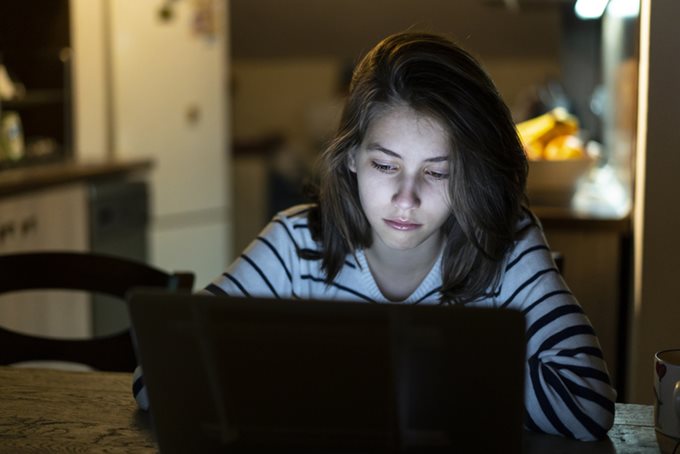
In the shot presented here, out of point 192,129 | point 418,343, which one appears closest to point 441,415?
point 418,343

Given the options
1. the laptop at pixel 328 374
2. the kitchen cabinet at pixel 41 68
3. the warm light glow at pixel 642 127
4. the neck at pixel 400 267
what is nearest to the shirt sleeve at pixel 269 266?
the neck at pixel 400 267

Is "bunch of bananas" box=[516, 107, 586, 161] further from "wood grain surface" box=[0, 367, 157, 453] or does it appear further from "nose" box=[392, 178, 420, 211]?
"wood grain surface" box=[0, 367, 157, 453]

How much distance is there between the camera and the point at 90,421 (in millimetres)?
1191

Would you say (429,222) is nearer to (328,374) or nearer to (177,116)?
(328,374)

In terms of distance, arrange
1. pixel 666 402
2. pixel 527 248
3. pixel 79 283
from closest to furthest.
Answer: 1. pixel 666 402
2. pixel 527 248
3. pixel 79 283

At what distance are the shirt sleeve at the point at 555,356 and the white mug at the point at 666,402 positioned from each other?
59 mm

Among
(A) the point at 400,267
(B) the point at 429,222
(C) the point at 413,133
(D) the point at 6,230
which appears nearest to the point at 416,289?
(A) the point at 400,267

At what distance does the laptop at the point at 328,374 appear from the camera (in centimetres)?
82

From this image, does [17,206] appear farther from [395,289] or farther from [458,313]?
[458,313]

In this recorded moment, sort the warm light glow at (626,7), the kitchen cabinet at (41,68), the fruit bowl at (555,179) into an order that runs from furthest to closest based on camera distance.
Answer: the kitchen cabinet at (41,68) → the fruit bowl at (555,179) → the warm light glow at (626,7)

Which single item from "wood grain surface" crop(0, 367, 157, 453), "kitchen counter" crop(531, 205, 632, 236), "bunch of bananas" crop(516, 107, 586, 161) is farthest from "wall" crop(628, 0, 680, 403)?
"bunch of bananas" crop(516, 107, 586, 161)

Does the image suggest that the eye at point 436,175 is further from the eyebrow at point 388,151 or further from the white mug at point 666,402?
the white mug at point 666,402

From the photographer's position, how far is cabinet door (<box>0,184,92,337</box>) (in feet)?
9.77

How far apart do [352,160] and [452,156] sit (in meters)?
0.19
